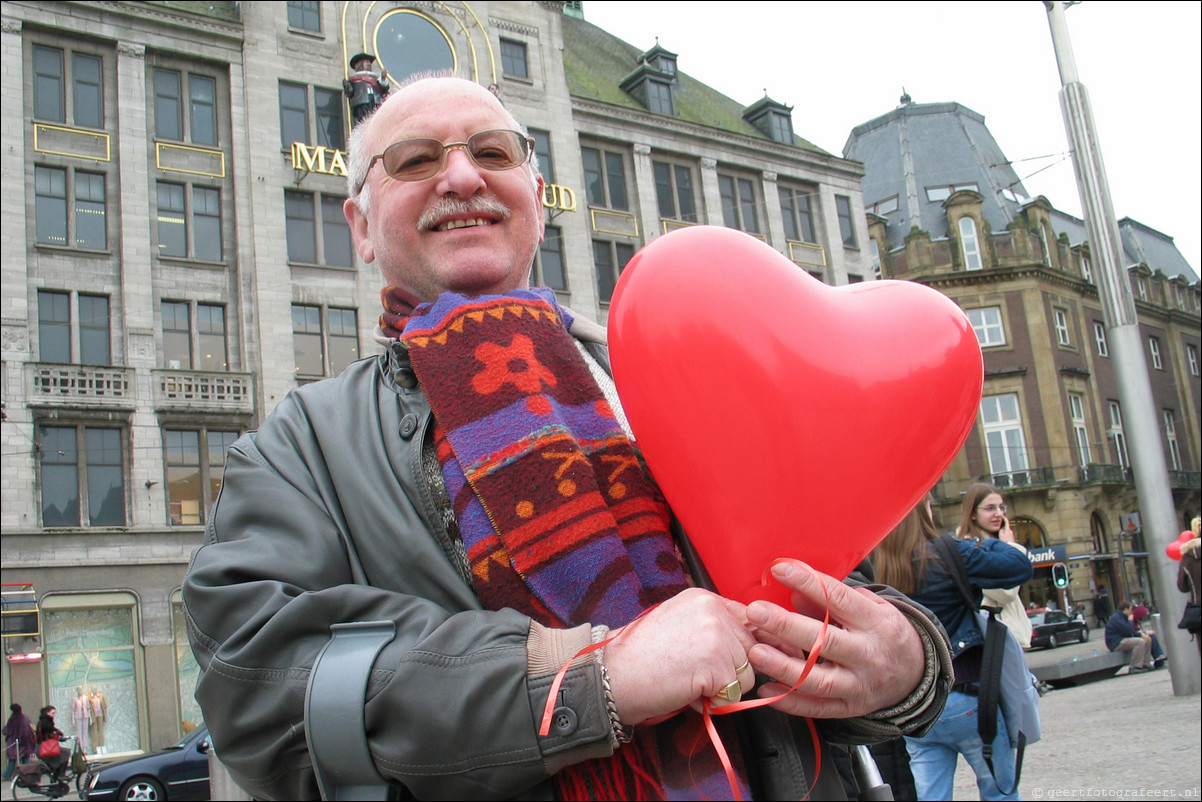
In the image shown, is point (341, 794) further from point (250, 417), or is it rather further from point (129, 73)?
point (129, 73)

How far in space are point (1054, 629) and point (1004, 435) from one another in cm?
1404

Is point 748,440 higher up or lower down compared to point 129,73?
lower down

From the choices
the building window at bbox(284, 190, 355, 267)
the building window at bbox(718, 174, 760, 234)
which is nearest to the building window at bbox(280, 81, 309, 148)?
the building window at bbox(284, 190, 355, 267)

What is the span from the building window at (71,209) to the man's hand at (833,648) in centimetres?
2185

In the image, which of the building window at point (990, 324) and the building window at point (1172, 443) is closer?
the building window at point (990, 324)

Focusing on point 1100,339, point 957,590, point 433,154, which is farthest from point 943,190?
point 433,154

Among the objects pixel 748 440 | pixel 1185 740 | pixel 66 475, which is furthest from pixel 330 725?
pixel 66 475

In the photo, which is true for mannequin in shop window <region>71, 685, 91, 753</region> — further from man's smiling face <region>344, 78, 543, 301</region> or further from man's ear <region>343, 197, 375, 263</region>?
man's smiling face <region>344, 78, 543, 301</region>

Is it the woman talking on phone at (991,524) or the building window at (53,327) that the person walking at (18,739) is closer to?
the building window at (53,327)

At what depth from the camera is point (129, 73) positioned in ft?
68.9

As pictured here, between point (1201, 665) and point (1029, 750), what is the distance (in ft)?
11.3

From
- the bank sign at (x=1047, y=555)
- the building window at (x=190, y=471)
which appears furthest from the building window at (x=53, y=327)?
the bank sign at (x=1047, y=555)

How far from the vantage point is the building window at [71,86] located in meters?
20.3

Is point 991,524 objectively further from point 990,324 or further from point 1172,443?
point 1172,443
